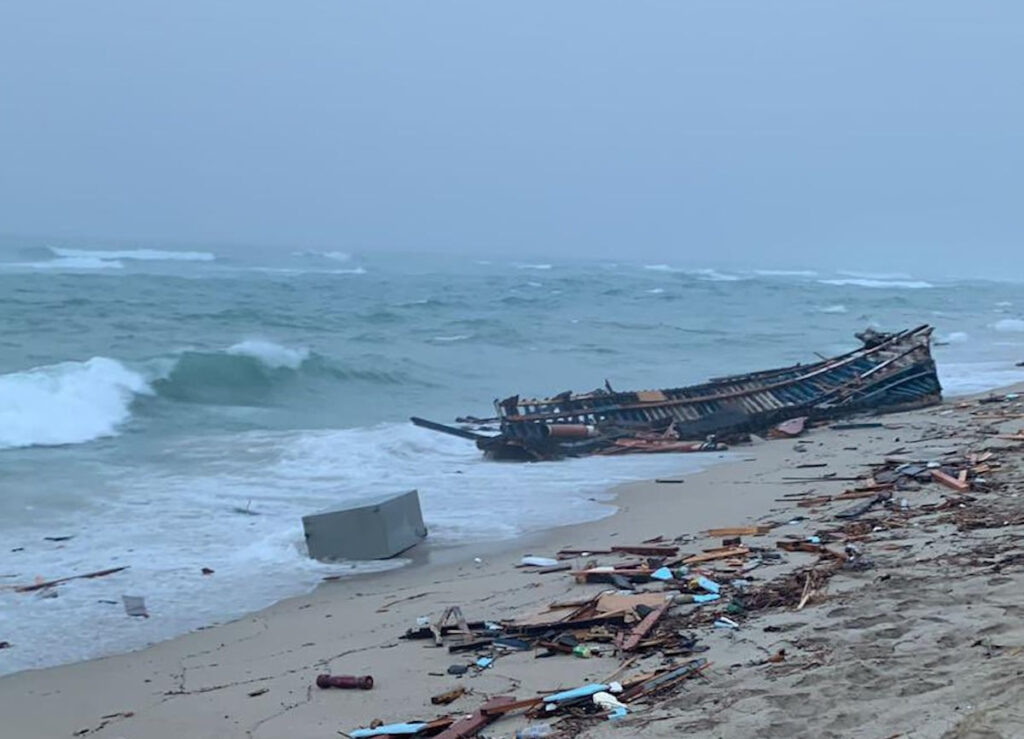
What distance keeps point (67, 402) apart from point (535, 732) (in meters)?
18.2

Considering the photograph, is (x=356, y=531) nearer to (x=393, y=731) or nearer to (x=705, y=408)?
(x=393, y=731)

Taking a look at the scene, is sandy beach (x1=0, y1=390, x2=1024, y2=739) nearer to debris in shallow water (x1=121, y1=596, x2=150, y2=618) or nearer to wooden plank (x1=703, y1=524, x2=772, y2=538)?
wooden plank (x1=703, y1=524, x2=772, y2=538)

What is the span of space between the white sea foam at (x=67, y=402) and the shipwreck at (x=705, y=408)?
6558 mm

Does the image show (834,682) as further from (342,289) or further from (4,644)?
(342,289)

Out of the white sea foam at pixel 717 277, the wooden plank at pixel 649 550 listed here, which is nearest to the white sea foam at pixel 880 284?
the white sea foam at pixel 717 277

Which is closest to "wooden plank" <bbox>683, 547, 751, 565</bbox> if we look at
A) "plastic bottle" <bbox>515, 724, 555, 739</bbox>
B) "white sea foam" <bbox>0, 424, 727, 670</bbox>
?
"white sea foam" <bbox>0, 424, 727, 670</bbox>

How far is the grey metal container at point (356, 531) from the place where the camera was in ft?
36.0

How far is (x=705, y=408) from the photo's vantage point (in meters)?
19.0

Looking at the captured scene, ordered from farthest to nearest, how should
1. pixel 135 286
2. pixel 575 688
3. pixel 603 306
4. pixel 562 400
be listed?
pixel 603 306
pixel 135 286
pixel 562 400
pixel 575 688

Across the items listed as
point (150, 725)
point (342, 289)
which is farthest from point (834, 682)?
point (342, 289)

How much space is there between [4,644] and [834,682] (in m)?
6.39

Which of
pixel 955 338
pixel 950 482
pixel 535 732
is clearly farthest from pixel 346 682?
pixel 955 338

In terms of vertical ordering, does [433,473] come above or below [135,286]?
below

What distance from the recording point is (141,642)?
341 inches
